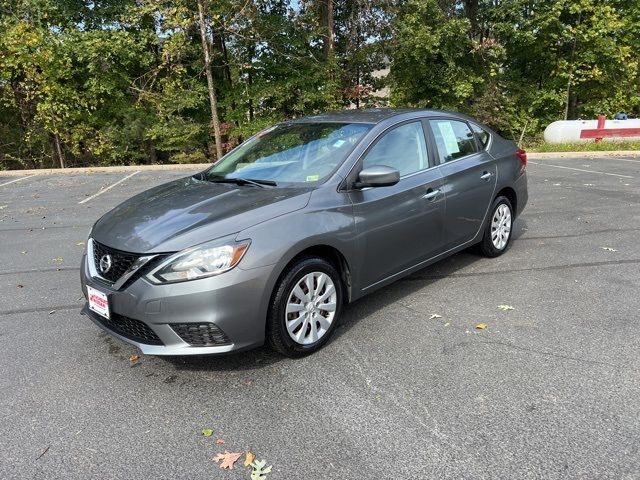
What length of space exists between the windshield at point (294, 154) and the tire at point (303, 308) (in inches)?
27.8

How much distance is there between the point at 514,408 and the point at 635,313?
179cm

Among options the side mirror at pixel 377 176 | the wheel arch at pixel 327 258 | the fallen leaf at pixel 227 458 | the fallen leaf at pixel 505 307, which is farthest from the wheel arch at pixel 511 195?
the fallen leaf at pixel 227 458

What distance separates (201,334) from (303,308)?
0.69 metres

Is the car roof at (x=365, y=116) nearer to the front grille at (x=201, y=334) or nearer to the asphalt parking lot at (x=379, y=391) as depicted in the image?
the asphalt parking lot at (x=379, y=391)

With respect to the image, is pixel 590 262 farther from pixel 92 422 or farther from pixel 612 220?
pixel 92 422

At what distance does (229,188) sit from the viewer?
12.0 feet

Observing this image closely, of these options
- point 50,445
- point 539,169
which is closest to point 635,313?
point 50,445

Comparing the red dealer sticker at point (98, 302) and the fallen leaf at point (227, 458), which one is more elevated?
the red dealer sticker at point (98, 302)

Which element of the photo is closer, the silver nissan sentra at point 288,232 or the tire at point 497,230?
the silver nissan sentra at point 288,232

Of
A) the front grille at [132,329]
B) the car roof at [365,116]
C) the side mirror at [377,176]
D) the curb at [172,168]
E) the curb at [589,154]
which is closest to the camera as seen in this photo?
the front grille at [132,329]

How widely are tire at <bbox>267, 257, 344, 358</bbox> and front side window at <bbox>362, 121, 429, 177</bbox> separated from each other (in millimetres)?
927

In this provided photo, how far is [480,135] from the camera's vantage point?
5086mm

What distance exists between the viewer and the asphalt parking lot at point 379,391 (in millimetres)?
2391

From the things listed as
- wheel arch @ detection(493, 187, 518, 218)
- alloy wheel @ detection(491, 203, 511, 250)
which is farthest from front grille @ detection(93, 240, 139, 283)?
wheel arch @ detection(493, 187, 518, 218)
